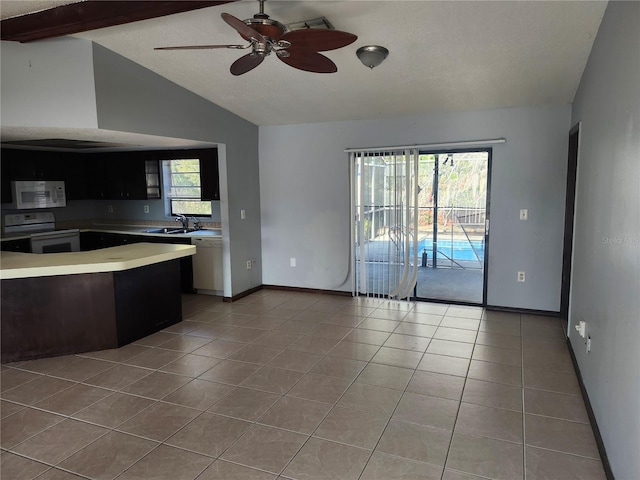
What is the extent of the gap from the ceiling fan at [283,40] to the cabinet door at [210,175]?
9.26 ft

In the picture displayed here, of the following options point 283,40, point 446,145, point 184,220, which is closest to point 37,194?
point 184,220

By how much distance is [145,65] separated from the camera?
12.6ft

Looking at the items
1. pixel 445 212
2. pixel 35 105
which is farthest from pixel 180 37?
pixel 445 212

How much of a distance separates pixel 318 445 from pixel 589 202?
96.1 inches

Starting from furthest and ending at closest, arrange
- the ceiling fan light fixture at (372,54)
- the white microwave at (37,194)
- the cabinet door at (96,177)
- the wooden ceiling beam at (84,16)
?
1. the cabinet door at (96,177)
2. the white microwave at (37,194)
3. the ceiling fan light fixture at (372,54)
4. the wooden ceiling beam at (84,16)

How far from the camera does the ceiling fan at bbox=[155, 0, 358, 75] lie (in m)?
A: 2.29

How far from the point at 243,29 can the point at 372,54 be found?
1367mm

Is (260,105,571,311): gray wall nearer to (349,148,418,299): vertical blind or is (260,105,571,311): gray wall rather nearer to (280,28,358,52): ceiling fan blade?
(349,148,418,299): vertical blind

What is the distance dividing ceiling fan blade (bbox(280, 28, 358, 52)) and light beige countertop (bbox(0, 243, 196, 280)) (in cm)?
244

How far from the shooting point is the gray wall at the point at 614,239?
1791 mm

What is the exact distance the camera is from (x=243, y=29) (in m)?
2.21

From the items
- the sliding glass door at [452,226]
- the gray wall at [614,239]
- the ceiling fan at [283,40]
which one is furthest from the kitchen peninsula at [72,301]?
the gray wall at [614,239]

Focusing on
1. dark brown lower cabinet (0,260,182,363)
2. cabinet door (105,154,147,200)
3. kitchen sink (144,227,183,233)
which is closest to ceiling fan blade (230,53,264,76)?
dark brown lower cabinet (0,260,182,363)

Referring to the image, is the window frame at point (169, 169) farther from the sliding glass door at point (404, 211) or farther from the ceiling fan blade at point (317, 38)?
the ceiling fan blade at point (317, 38)
